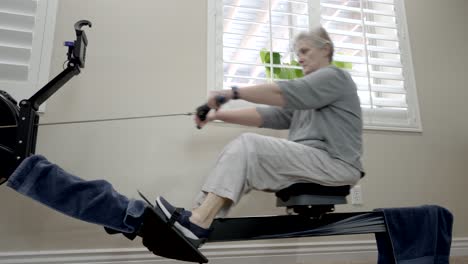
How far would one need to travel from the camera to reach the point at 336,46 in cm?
233

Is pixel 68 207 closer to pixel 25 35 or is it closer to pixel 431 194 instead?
pixel 25 35

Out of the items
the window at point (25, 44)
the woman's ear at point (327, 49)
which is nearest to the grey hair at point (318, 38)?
the woman's ear at point (327, 49)

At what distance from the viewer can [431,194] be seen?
7.38 ft

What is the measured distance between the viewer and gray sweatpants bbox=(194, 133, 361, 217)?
120 centimetres

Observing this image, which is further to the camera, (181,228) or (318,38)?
(318,38)

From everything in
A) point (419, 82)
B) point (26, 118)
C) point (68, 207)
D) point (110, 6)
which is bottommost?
point (68, 207)

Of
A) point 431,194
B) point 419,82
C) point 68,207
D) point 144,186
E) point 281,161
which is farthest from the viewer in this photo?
point 419,82

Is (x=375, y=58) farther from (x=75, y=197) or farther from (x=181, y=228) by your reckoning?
(x=75, y=197)

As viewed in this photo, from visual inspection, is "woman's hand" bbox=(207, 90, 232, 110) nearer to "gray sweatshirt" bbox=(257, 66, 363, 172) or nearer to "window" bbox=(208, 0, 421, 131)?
"gray sweatshirt" bbox=(257, 66, 363, 172)

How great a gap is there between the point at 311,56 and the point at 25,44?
56.8 inches

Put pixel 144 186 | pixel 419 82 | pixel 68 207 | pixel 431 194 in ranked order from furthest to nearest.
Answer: pixel 419 82
pixel 431 194
pixel 144 186
pixel 68 207

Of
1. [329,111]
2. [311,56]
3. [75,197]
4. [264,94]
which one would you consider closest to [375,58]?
[311,56]

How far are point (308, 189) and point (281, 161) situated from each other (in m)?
0.16

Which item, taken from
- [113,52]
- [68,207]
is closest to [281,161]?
[68,207]
